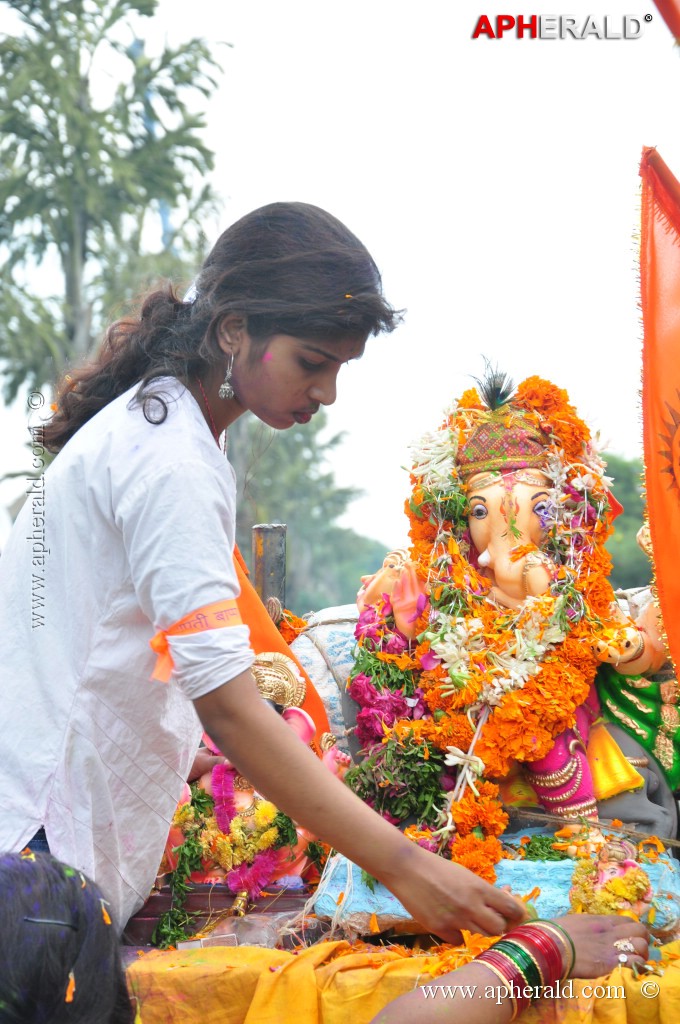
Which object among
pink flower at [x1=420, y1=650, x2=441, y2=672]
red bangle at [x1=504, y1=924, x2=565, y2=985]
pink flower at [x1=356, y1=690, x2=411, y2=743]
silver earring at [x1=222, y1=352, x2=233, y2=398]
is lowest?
red bangle at [x1=504, y1=924, x2=565, y2=985]

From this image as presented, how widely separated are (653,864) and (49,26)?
16.0m

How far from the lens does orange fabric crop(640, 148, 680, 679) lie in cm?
310

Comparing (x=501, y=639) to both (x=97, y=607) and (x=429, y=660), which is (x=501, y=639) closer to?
(x=429, y=660)

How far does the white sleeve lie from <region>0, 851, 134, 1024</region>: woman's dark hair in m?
0.42

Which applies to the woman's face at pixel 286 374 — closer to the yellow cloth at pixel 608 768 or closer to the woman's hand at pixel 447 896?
the woman's hand at pixel 447 896

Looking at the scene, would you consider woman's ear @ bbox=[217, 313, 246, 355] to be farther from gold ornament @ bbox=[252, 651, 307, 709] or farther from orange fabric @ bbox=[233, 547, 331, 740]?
gold ornament @ bbox=[252, 651, 307, 709]

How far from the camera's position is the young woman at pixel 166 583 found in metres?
1.63

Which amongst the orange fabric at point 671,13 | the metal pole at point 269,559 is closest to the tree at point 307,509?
the metal pole at point 269,559

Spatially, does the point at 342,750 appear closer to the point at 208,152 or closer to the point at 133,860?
the point at 133,860

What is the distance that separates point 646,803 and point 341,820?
68.8 inches

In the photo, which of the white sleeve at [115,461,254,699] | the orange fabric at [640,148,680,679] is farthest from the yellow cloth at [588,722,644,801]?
the white sleeve at [115,461,254,699]

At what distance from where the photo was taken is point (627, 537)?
A: 69.7ft

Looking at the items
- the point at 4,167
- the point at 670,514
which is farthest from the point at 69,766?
the point at 4,167

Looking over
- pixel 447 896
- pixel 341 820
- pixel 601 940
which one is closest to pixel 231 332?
pixel 341 820
